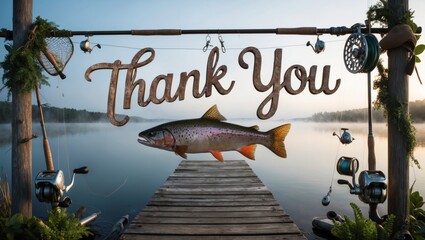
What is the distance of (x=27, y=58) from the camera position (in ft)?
16.6

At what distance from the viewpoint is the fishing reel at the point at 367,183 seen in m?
4.61

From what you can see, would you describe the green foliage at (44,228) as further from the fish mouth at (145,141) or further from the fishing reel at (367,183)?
the fishing reel at (367,183)

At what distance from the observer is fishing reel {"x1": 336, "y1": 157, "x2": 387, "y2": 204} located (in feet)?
15.1

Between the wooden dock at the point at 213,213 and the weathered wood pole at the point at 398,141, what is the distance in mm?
1829

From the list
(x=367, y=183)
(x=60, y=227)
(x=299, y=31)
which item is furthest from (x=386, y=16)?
(x=60, y=227)

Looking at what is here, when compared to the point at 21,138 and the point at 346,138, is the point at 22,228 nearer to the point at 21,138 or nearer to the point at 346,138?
the point at 21,138

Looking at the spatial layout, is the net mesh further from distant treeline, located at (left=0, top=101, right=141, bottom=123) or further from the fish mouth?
the fish mouth

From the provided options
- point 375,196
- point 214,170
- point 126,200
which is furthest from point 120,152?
point 375,196

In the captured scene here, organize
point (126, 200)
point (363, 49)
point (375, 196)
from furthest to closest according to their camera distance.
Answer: point (126, 200) < point (375, 196) < point (363, 49)

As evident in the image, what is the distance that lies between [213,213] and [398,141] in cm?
363

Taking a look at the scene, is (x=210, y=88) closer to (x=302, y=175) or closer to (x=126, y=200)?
(x=126, y=200)

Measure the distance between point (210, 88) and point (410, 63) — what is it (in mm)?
3623

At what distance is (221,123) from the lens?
121 inches

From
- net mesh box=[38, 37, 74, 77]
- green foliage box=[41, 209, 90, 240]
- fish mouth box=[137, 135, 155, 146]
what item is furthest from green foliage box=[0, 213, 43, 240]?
fish mouth box=[137, 135, 155, 146]
